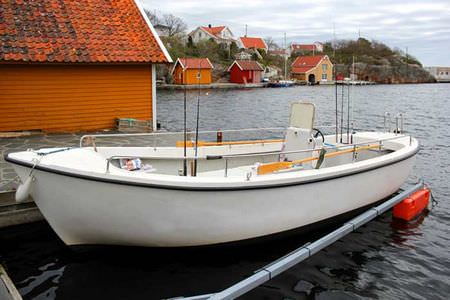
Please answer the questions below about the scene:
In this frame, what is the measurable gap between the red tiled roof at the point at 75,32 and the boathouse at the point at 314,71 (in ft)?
236

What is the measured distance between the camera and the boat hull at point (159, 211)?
548 centimetres

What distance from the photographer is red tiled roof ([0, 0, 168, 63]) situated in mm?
11273

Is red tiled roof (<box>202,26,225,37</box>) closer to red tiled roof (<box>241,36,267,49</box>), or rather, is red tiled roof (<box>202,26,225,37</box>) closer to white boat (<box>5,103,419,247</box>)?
red tiled roof (<box>241,36,267,49</box>)

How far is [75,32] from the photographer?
40.7 ft

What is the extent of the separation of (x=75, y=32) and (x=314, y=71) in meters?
75.2

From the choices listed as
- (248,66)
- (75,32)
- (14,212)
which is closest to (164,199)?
(14,212)

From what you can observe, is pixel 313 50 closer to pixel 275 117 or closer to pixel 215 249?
pixel 275 117

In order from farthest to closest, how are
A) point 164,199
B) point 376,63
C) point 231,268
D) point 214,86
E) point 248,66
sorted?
point 376,63, point 248,66, point 214,86, point 231,268, point 164,199

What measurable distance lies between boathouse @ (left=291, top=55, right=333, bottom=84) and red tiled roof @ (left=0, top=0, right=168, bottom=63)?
7191 cm

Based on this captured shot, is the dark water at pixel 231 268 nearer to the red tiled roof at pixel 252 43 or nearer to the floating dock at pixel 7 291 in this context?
the floating dock at pixel 7 291

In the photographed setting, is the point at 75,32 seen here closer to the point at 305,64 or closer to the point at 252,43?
the point at 305,64

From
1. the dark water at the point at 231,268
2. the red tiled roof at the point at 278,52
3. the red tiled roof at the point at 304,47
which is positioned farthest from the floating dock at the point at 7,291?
the red tiled roof at the point at 304,47

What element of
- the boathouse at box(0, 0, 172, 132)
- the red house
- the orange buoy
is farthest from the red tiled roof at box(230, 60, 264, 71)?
the orange buoy

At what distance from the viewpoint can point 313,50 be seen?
11300 centimetres
